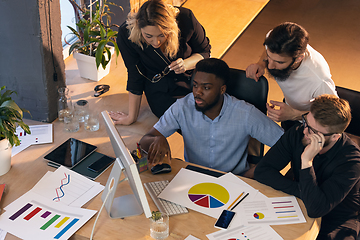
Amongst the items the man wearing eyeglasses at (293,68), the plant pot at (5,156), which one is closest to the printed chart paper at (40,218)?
the plant pot at (5,156)

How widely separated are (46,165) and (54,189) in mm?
239

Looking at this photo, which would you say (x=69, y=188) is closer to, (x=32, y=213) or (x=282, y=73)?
(x=32, y=213)

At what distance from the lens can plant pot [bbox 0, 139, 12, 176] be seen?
186 cm

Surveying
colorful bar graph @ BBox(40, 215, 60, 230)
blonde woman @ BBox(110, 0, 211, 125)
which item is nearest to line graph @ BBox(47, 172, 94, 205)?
colorful bar graph @ BBox(40, 215, 60, 230)

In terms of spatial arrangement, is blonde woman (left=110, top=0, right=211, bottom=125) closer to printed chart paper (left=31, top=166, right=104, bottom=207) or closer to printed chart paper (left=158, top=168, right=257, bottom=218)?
printed chart paper (left=31, top=166, right=104, bottom=207)

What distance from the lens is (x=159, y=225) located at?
152cm

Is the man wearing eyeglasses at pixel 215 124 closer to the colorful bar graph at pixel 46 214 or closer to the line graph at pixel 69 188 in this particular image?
the line graph at pixel 69 188

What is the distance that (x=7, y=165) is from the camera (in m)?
1.90

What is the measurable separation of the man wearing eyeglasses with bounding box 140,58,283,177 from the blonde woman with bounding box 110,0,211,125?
327mm

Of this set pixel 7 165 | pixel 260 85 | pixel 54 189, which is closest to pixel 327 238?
pixel 260 85

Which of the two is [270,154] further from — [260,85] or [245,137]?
[260,85]

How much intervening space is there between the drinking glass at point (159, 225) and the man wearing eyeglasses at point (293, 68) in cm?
105

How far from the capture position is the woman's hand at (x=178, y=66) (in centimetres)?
244

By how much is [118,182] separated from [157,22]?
3.65ft
